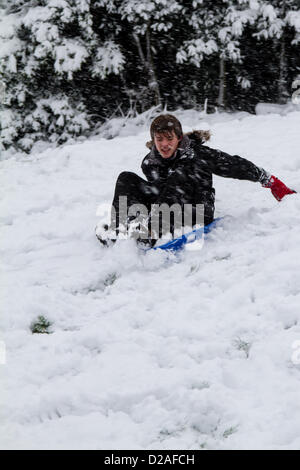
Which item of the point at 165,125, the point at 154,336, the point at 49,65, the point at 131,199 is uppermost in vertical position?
the point at 49,65

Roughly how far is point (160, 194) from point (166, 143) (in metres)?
0.42

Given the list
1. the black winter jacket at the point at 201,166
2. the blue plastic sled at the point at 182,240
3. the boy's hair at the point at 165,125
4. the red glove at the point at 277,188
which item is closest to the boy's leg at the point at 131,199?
the black winter jacket at the point at 201,166

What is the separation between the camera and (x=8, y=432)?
6.18ft

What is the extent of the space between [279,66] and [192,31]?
233 cm

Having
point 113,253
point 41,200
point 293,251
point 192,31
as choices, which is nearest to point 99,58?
point 192,31

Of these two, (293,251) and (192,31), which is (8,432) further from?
(192,31)

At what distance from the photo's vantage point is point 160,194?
3.74 metres

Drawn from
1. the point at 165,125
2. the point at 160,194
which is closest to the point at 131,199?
the point at 160,194

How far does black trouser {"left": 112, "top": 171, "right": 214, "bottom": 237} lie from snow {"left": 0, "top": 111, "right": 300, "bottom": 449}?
267mm

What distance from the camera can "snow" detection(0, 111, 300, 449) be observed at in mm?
1870

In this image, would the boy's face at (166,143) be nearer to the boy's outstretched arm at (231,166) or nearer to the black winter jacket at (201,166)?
the black winter jacket at (201,166)

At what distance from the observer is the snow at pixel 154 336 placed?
1.87 m

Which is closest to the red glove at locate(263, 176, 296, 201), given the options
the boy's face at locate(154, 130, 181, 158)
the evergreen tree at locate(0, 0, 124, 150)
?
the boy's face at locate(154, 130, 181, 158)

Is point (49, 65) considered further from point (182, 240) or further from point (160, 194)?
point (182, 240)
